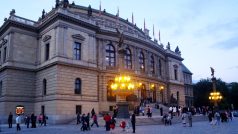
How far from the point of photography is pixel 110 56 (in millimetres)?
49469

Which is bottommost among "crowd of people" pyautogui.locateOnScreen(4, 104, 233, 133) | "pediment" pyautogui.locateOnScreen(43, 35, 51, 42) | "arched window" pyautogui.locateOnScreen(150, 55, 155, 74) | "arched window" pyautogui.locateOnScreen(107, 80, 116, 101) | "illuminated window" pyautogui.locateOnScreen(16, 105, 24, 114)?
"crowd of people" pyautogui.locateOnScreen(4, 104, 233, 133)

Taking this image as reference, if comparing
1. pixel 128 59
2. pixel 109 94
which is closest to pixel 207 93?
pixel 128 59

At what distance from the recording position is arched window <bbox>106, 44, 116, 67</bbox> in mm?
49031

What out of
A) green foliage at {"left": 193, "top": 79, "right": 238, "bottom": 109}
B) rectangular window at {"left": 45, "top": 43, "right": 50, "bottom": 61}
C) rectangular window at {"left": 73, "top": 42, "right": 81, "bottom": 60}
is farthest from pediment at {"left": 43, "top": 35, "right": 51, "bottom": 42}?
green foliage at {"left": 193, "top": 79, "right": 238, "bottom": 109}

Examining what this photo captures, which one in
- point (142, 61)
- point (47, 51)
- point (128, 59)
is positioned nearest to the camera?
point (47, 51)

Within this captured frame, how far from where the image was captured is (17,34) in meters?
43.0

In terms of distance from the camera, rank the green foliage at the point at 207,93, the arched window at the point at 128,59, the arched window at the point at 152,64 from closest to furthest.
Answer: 1. the arched window at the point at 128,59
2. the arched window at the point at 152,64
3. the green foliage at the point at 207,93

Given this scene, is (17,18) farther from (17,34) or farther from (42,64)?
(42,64)

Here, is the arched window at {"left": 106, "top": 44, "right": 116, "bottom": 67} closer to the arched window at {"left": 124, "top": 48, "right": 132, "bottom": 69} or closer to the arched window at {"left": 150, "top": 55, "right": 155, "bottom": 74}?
the arched window at {"left": 124, "top": 48, "right": 132, "bottom": 69}

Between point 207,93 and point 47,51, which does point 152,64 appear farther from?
point 207,93

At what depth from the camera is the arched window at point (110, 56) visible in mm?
49031

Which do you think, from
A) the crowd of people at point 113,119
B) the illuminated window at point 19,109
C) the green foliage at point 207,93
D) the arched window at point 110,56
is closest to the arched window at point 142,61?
the arched window at point 110,56

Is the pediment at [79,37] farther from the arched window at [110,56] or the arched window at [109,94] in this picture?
the arched window at [109,94]

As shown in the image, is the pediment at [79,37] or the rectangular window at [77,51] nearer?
the pediment at [79,37]
